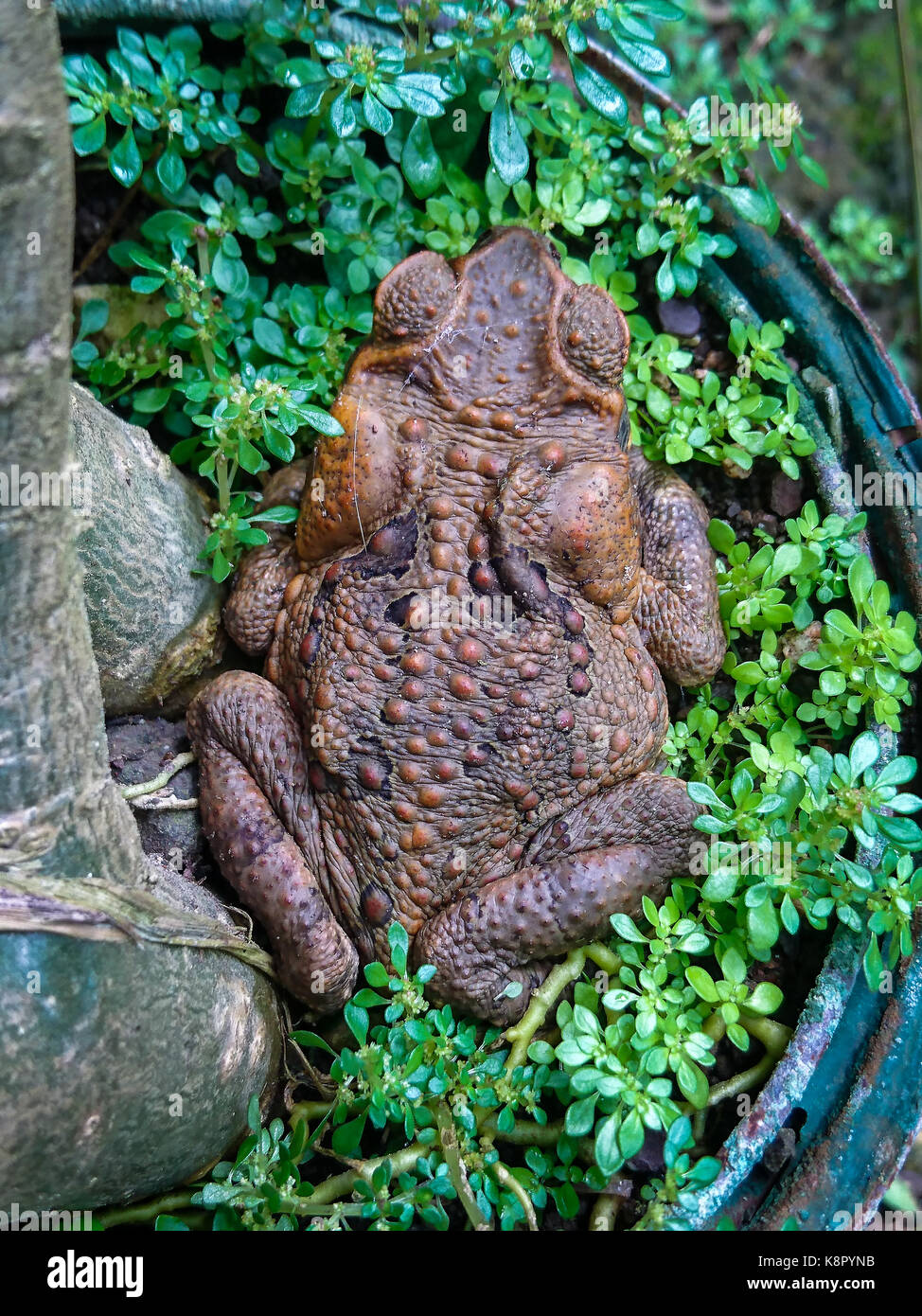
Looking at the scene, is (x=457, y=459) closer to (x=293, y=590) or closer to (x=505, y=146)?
(x=293, y=590)

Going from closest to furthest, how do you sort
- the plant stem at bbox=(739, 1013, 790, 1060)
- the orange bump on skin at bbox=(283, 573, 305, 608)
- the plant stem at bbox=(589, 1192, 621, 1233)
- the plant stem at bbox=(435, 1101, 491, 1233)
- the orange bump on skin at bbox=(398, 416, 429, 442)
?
the plant stem at bbox=(435, 1101, 491, 1233) → the plant stem at bbox=(589, 1192, 621, 1233) → the plant stem at bbox=(739, 1013, 790, 1060) → the orange bump on skin at bbox=(398, 416, 429, 442) → the orange bump on skin at bbox=(283, 573, 305, 608)

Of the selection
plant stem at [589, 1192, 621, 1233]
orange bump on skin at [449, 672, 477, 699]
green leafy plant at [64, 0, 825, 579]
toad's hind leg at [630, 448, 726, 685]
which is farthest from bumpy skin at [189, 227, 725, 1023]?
plant stem at [589, 1192, 621, 1233]

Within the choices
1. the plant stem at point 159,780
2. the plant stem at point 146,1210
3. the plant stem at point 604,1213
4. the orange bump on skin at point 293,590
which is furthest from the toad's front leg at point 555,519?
the plant stem at point 146,1210

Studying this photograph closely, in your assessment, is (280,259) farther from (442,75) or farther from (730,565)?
(730,565)

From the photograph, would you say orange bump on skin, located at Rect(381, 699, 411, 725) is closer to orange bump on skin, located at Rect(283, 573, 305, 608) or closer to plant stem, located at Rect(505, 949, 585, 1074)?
orange bump on skin, located at Rect(283, 573, 305, 608)

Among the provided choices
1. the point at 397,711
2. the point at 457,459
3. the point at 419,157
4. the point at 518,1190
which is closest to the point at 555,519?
the point at 457,459
